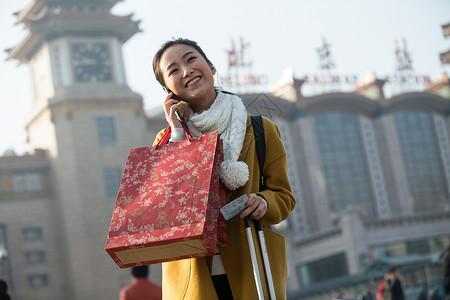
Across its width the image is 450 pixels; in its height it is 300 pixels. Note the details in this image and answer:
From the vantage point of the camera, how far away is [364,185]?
43594 mm

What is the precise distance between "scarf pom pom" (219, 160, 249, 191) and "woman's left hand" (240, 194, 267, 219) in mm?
87

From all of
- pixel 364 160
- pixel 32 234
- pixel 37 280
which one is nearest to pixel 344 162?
pixel 364 160

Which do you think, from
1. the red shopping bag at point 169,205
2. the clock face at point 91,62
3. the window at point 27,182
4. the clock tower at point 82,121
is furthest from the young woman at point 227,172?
the clock face at point 91,62

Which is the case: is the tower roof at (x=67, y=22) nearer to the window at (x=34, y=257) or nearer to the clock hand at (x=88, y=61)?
the clock hand at (x=88, y=61)

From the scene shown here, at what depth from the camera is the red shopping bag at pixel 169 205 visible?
2.19 metres

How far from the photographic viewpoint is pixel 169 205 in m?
2.26

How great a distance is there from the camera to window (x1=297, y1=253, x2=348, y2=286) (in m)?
35.9

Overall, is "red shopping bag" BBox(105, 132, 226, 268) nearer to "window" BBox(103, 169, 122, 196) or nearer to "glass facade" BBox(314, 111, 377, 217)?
"window" BBox(103, 169, 122, 196)

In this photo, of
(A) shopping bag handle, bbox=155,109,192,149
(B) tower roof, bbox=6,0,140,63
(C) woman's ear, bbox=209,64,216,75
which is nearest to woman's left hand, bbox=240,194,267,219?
(A) shopping bag handle, bbox=155,109,192,149

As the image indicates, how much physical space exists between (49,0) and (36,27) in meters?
1.79

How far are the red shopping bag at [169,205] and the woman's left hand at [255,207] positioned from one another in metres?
0.09

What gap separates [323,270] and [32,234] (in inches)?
600

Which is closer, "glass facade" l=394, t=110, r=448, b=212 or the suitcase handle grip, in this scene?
the suitcase handle grip

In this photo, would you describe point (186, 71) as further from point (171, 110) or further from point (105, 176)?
point (105, 176)
